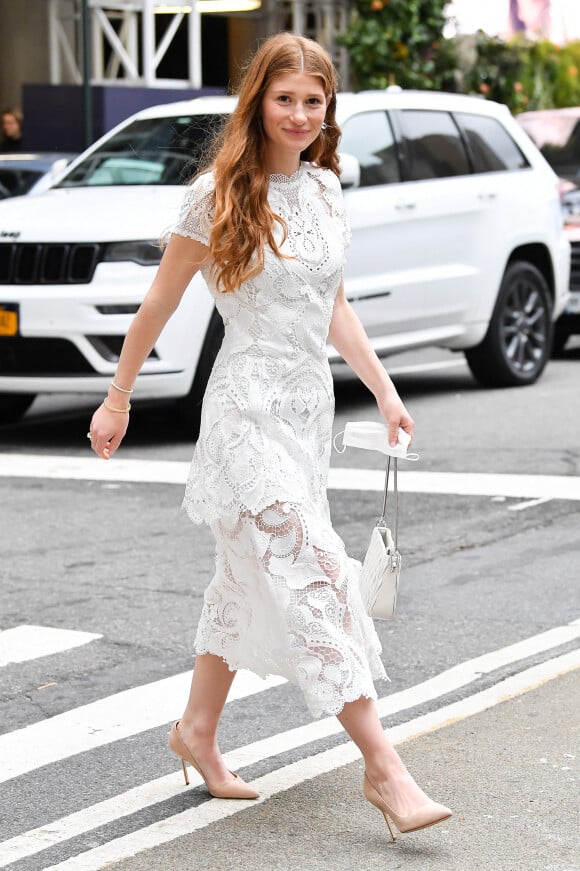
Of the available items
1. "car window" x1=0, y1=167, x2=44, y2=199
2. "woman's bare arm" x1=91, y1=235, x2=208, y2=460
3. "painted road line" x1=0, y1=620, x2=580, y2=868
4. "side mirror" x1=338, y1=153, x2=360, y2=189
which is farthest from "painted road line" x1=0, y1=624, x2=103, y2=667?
"car window" x1=0, y1=167, x2=44, y2=199

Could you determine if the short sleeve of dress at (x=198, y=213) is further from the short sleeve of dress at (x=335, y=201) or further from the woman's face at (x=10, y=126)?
the woman's face at (x=10, y=126)

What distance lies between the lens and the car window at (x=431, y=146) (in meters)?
10.7

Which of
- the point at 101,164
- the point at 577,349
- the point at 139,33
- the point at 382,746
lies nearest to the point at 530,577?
the point at 382,746

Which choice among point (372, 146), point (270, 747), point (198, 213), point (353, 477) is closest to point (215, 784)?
point (270, 747)

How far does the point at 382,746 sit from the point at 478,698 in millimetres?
1077

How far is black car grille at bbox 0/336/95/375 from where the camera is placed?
9.06 metres

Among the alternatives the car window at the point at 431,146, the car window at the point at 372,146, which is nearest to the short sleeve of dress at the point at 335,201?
the car window at the point at 372,146

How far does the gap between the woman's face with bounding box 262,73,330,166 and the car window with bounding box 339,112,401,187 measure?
624cm

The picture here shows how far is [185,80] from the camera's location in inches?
916

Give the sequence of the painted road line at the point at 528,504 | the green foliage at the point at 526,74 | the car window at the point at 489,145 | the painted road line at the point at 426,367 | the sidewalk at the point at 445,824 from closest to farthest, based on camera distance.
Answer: the sidewalk at the point at 445,824 < the painted road line at the point at 528,504 < the car window at the point at 489,145 < the painted road line at the point at 426,367 < the green foliage at the point at 526,74

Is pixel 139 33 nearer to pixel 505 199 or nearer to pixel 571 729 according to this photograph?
pixel 505 199

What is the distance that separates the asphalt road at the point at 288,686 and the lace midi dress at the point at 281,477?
39cm

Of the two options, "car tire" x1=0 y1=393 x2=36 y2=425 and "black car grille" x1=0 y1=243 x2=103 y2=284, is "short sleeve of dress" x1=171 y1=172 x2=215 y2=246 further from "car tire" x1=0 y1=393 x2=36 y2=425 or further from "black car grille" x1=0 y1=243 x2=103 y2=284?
"car tire" x1=0 y1=393 x2=36 y2=425

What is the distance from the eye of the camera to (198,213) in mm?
3877
